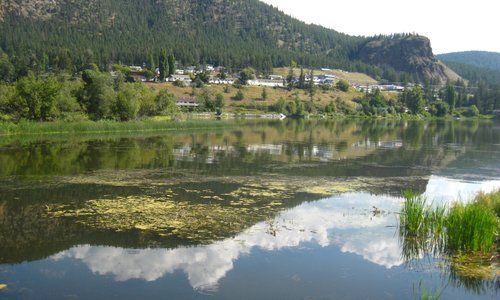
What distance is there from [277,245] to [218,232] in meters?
2.46

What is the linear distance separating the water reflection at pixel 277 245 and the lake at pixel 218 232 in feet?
0.20

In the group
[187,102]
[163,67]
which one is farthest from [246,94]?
[187,102]

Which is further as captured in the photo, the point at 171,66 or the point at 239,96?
the point at 171,66

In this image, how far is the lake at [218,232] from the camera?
46.2ft

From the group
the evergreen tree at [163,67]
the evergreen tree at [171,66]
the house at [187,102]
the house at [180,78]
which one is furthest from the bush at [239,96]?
the evergreen tree at [171,66]

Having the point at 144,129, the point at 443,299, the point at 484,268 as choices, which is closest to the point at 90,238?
the point at 443,299

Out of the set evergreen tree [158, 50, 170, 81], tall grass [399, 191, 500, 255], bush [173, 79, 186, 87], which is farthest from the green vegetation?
evergreen tree [158, 50, 170, 81]

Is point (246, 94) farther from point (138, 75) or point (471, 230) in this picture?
point (471, 230)

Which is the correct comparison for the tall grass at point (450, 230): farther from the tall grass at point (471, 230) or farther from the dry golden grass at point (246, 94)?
the dry golden grass at point (246, 94)

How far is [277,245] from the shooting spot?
17.7m

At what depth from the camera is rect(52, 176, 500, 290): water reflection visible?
49.3ft

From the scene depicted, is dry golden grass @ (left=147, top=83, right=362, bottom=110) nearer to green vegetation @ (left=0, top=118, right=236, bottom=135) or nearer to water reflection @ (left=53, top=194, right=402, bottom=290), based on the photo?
green vegetation @ (left=0, top=118, right=236, bottom=135)

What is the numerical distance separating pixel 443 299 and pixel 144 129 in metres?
65.7

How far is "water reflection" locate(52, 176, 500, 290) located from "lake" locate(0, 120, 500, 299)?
6 centimetres
